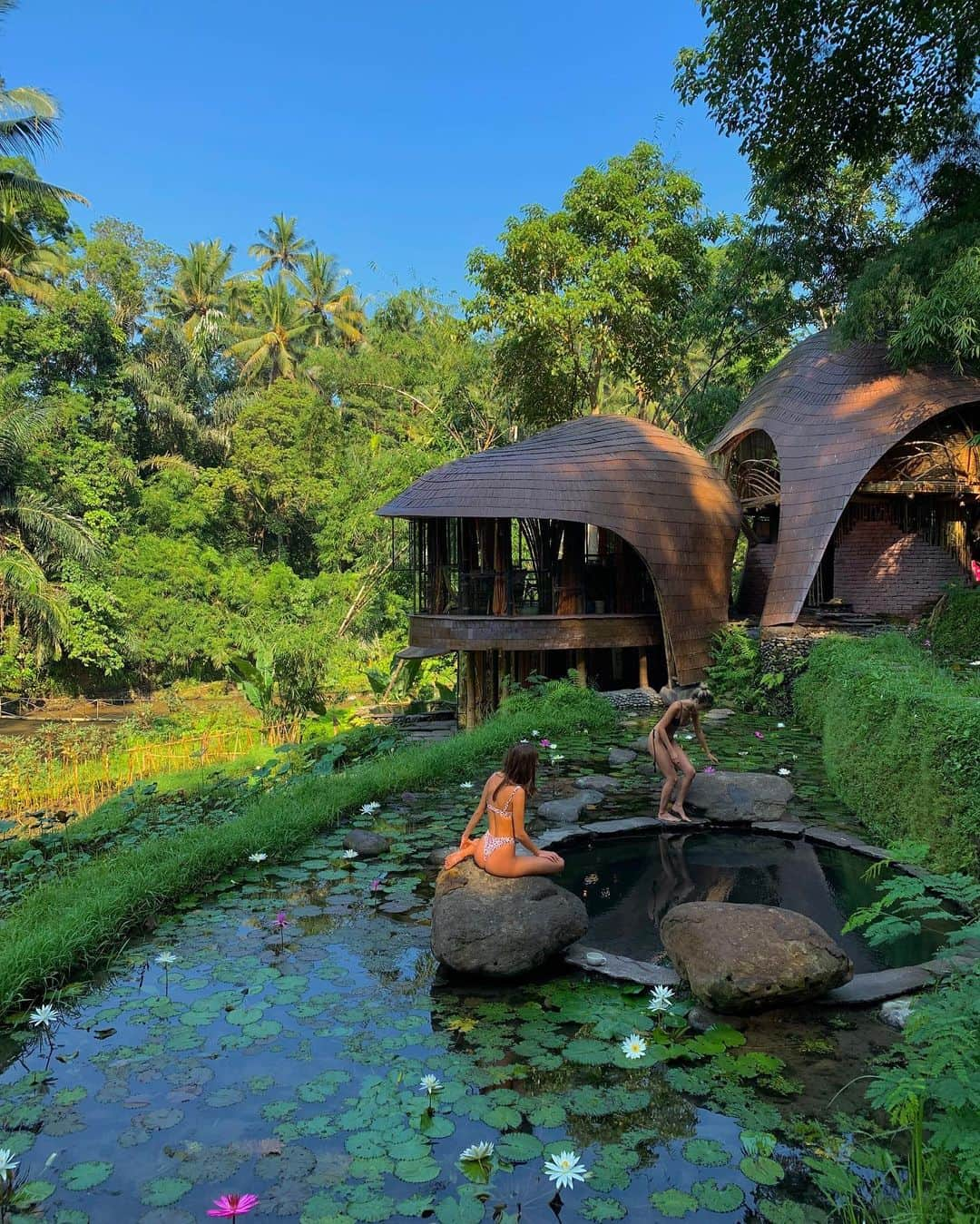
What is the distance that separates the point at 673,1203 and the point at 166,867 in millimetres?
3850

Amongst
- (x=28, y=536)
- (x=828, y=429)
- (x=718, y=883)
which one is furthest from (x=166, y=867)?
(x=28, y=536)

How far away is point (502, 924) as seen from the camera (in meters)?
4.31

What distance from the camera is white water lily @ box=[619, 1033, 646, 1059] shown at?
3.47m

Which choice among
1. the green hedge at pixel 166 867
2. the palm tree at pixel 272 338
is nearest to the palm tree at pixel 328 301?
the palm tree at pixel 272 338

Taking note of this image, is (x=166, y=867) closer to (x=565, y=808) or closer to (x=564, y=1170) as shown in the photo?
(x=565, y=808)

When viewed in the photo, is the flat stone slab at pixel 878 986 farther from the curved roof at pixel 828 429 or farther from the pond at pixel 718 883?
the curved roof at pixel 828 429

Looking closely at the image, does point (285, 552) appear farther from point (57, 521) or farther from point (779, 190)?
point (779, 190)

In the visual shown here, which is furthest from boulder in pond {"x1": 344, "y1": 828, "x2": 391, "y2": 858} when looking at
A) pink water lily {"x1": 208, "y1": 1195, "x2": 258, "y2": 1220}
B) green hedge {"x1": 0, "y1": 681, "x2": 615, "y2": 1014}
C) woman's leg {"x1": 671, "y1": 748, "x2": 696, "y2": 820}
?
pink water lily {"x1": 208, "y1": 1195, "x2": 258, "y2": 1220}

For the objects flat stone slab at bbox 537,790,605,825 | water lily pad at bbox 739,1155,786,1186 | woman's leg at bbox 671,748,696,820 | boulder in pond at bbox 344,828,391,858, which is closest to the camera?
water lily pad at bbox 739,1155,786,1186

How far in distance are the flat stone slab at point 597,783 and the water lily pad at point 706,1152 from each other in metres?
5.11

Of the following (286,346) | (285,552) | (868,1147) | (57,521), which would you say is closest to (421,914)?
(868,1147)

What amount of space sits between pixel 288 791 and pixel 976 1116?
6235 mm

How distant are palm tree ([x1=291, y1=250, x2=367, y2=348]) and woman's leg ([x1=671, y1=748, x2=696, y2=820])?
108 feet

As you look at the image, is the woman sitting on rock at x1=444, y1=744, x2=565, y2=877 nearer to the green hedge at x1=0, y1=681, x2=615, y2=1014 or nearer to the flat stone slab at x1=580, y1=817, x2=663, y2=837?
the green hedge at x1=0, y1=681, x2=615, y2=1014
